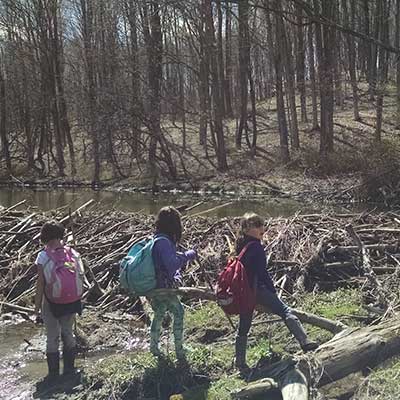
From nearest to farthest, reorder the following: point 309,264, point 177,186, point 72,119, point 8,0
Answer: point 309,264, point 177,186, point 8,0, point 72,119

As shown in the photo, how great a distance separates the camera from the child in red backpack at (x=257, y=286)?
6082 millimetres

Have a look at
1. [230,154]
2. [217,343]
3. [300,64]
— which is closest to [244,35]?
[300,64]

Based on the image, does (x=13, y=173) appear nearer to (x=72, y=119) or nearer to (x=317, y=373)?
(x=72, y=119)

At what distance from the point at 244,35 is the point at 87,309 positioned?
26821 mm

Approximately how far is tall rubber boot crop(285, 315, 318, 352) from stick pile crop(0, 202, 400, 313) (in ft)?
5.11

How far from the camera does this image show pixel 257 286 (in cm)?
627

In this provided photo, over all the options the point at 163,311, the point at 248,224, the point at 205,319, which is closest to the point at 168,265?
the point at 163,311

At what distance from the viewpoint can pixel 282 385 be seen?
5.14 m

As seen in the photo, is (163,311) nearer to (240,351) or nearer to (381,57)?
(240,351)

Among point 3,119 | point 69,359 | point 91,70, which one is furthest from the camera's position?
point 3,119

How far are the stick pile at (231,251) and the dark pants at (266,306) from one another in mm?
1606

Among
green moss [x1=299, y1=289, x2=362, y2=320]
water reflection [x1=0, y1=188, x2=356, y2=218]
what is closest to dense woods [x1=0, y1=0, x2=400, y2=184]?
water reflection [x1=0, y1=188, x2=356, y2=218]

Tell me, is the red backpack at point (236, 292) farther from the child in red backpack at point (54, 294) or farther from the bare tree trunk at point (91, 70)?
the bare tree trunk at point (91, 70)

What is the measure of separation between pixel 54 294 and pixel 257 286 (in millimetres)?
2117
